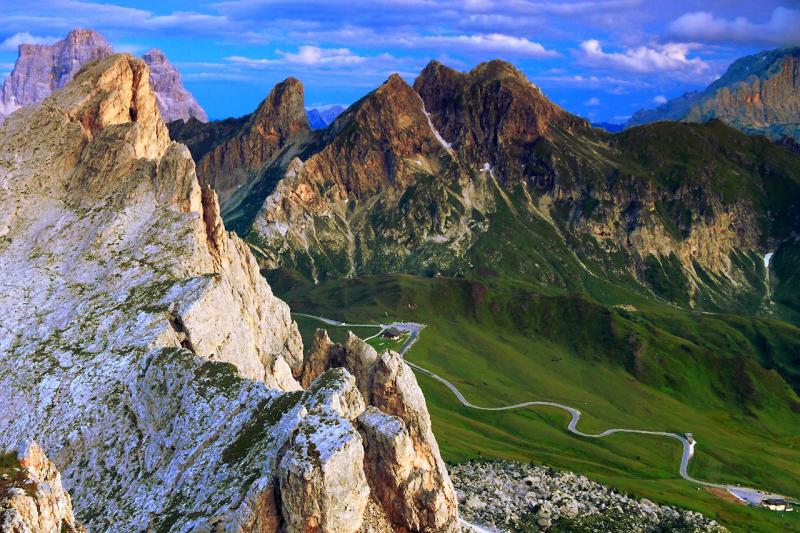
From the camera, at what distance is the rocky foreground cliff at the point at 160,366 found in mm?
64625

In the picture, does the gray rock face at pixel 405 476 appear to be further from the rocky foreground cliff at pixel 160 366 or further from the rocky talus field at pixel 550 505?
the rocky talus field at pixel 550 505

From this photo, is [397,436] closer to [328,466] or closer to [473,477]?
[328,466]

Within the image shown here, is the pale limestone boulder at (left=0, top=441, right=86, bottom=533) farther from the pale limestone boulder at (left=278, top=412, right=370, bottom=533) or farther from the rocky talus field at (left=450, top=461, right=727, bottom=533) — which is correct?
the rocky talus field at (left=450, top=461, right=727, bottom=533)

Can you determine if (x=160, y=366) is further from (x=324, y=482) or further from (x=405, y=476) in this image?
(x=324, y=482)

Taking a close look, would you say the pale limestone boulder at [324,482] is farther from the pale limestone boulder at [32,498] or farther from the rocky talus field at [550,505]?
the rocky talus field at [550,505]

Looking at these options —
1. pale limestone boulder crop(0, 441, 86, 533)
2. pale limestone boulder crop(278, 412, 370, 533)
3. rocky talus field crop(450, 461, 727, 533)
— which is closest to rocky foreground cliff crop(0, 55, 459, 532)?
pale limestone boulder crop(278, 412, 370, 533)

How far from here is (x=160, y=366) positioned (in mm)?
86562

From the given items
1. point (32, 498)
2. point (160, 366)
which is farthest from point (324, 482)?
point (160, 366)

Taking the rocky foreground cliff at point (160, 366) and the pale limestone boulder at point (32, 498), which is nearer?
the pale limestone boulder at point (32, 498)

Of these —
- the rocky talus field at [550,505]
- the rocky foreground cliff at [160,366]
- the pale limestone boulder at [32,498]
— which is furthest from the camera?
the rocky talus field at [550,505]

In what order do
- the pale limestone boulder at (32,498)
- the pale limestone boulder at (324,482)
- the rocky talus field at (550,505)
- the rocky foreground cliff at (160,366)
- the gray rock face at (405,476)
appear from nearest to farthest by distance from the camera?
the pale limestone boulder at (32,498) < the pale limestone boulder at (324,482) < the rocky foreground cliff at (160,366) < the gray rock face at (405,476) < the rocky talus field at (550,505)

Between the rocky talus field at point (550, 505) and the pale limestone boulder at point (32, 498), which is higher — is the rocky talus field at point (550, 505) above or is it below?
below

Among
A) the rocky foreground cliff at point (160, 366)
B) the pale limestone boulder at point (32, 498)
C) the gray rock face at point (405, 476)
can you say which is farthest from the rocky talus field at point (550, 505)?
the pale limestone boulder at point (32, 498)

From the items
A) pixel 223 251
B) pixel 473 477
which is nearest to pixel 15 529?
pixel 223 251
